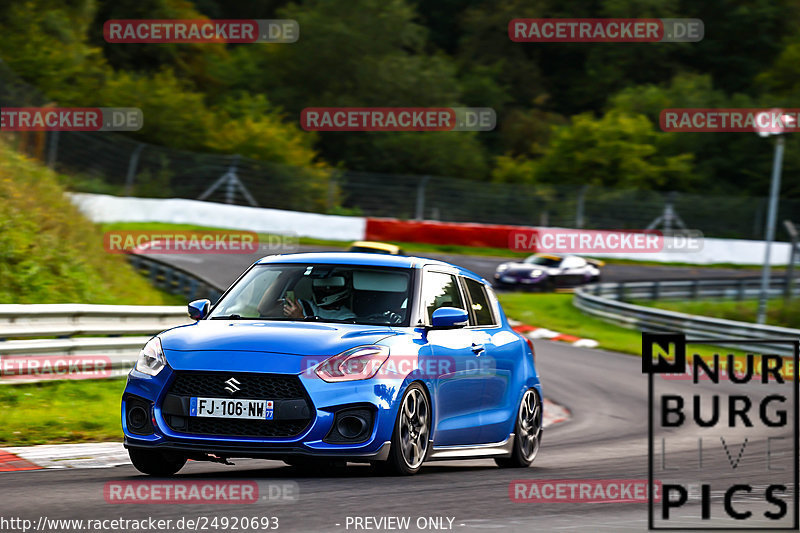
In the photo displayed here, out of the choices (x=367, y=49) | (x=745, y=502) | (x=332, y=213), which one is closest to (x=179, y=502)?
(x=745, y=502)

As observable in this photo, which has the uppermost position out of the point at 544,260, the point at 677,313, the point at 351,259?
the point at 544,260

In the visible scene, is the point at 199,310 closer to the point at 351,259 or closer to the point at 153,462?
the point at 351,259

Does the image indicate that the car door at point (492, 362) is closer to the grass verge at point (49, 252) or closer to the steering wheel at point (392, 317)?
the steering wheel at point (392, 317)

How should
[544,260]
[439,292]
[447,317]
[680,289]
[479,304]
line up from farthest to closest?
1. [544,260]
2. [680,289]
3. [479,304]
4. [439,292]
5. [447,317]

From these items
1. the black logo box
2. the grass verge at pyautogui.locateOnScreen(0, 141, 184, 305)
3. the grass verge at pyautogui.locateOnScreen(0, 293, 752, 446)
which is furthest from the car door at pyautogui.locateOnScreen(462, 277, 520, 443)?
the grass verge at pyautogui.locateOnScreen(0, 141, 184, 305)

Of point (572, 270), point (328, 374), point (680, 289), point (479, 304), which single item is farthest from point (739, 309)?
point (328, 374)

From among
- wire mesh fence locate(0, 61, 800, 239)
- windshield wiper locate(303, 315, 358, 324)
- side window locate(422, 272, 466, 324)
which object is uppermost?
wire mesh fence locate(0, 61, 800, 239)

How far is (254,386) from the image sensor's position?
7.02 meters

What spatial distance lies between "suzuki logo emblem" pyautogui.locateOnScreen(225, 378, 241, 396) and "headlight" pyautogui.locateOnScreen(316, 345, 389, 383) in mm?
475

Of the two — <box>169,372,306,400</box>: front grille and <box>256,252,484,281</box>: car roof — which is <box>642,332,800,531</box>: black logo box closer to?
<box>169,372,306,400</box>: front grille

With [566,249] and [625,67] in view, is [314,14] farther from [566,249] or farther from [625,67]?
[566,249]

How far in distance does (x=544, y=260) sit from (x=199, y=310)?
1055 inches

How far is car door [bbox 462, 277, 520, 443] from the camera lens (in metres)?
Answer: 8.81

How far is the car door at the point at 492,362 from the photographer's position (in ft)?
28.9
